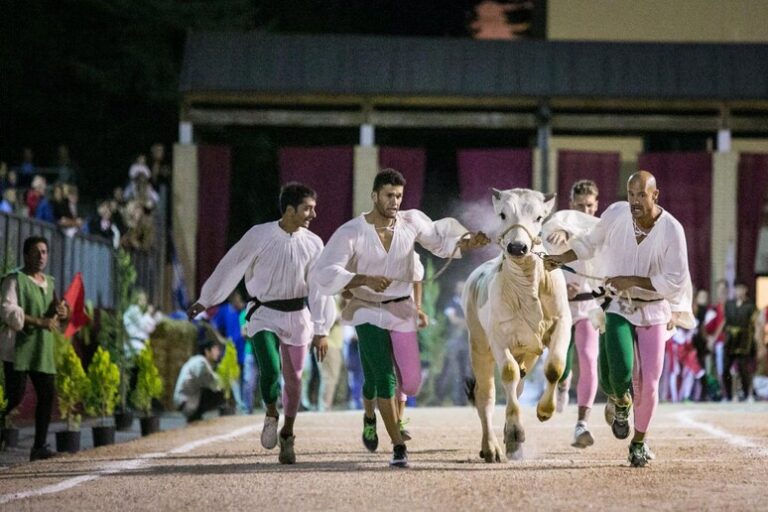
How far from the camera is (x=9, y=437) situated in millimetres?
14914

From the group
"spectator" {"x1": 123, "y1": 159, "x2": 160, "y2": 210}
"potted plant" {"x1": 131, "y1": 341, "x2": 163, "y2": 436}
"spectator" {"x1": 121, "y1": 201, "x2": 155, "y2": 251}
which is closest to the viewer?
"potted plant" {"x1": 131, "y1": 341, "x2": 163, "y2": 436}

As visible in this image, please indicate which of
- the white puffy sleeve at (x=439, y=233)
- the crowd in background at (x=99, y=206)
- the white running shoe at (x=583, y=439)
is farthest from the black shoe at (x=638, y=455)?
the crowd in background at (x=99, y=206)

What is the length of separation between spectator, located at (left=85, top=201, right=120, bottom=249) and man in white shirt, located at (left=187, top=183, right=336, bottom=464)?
1259 centimetres

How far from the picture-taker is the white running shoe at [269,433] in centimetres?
1217

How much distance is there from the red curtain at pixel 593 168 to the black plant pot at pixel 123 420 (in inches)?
561

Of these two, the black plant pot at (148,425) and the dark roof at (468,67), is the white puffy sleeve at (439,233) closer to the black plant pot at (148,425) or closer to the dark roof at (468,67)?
the black plant pot at (148,425)

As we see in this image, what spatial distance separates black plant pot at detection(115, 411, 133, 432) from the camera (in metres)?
18.4

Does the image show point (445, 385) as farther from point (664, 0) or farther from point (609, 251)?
point (609, 251)

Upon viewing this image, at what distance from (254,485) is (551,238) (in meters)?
3.44

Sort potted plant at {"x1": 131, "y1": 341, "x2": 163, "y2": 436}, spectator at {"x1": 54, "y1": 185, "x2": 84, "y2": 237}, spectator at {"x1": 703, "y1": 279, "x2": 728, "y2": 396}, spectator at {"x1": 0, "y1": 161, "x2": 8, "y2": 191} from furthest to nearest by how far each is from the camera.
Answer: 1. spectator at {"x1": 703, "y1": 279, "x2": 728, "y2": 396}
2. spectator at {"x1": 0, "y1": 161, "x2": 8, "y2": 191}
3. spectator at {"x1": 54, "y1": 185, "x2": 84, "y2": 237}
4. potted plant at {"x1": 131, "y1": 341, "x2": 163, "y2": 436}

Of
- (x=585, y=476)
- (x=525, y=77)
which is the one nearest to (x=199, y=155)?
(x=525, y=77)

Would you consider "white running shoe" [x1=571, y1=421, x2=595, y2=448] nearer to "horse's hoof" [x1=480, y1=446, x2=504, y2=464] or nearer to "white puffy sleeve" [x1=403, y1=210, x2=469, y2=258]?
"horse's hoof" [x1=480, y1=446, x2=504, y2=464]

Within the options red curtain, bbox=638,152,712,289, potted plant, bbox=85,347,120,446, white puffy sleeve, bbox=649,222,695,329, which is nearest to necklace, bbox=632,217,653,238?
white puffy sleeve, bbox=649,222,695,329

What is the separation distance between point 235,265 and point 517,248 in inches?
108
